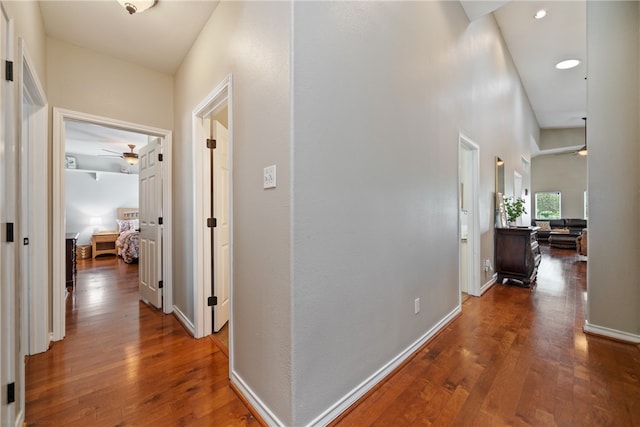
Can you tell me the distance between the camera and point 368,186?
162cm

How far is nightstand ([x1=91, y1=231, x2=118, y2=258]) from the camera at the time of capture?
6.34 metres

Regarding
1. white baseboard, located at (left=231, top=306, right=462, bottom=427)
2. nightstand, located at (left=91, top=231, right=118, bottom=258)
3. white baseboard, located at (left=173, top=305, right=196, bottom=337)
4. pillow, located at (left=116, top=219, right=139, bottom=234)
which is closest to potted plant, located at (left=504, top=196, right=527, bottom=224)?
white baseboard, located at (left=231, top=306, right=462, bottom=427)

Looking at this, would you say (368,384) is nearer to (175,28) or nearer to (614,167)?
(614,167)

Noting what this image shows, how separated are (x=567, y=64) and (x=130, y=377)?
8.11 m

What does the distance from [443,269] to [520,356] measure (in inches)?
32.6

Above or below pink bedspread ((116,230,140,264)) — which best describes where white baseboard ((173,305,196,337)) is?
below

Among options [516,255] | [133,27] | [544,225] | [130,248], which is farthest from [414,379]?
[544,225]

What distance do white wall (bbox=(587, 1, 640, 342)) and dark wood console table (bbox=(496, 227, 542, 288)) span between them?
1.30 metres

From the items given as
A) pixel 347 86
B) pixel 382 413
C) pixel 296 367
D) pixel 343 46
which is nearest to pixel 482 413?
pixel 382 413

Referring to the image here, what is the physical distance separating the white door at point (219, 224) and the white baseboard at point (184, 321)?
190mm

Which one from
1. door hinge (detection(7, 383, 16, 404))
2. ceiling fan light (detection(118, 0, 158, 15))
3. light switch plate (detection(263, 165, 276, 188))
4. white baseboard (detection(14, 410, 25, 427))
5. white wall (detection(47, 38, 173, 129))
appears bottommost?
white baseboard (detection(14, 410, 25, 427))

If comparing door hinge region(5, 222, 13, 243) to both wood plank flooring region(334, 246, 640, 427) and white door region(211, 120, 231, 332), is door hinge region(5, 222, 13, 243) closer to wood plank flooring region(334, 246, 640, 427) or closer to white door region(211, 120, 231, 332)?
white door region(211, 120, 231, 332)

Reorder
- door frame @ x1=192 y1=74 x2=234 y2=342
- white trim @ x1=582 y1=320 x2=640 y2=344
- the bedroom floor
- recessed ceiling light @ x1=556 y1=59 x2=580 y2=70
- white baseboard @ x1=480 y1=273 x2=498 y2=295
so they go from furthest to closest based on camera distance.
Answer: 1. recessed ceiling light @ x1=556 y1=59 x2=580 y2=70
2. white baseboard @ x1=480 y1=273 x2=498 y2=295
3. door frame @ x1=192 y1=74 x2=234 y2=342
4. white trim @ x1=582 y1=320 x2=640 y2=344
5. the bedroom floor

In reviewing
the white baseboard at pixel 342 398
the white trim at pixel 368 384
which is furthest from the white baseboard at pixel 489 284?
the white baseboard at pixel 342 398
